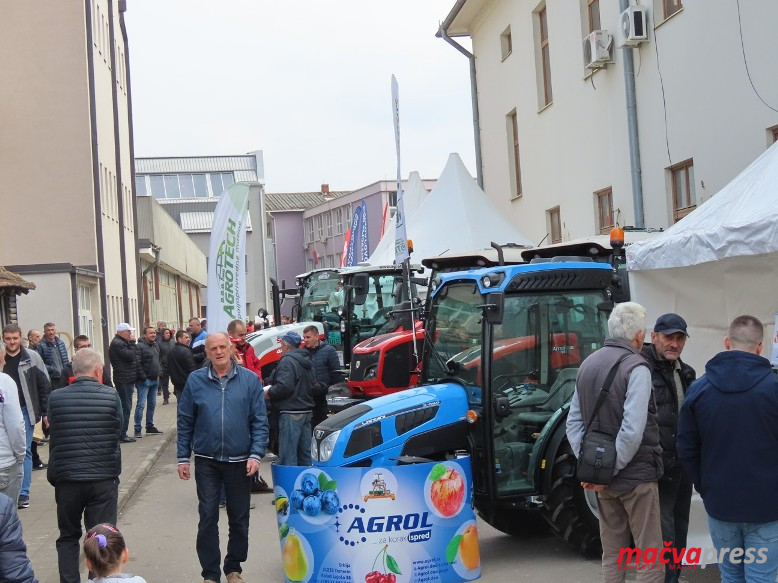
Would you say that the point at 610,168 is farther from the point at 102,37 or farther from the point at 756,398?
the point at 102,37

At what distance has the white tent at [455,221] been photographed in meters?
18.7

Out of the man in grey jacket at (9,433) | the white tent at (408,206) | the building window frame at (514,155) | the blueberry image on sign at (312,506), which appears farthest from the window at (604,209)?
the man in grey jacket at (9,433)

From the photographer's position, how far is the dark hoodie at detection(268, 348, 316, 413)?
404 inches

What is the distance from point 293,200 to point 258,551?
8319cm

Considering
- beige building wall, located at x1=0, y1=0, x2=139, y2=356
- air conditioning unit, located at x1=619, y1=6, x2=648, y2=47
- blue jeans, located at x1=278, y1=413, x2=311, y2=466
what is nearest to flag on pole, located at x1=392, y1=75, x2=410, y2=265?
air conditioning unit, located at x1=619, y1=6, x2=648, y2=47

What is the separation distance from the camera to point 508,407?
7582mm

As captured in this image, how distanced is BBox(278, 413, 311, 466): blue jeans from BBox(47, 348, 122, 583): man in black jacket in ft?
11.2

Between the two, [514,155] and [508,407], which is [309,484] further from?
[514,155]

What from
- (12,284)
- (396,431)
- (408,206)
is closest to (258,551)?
(396,431)

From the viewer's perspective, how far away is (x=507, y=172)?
2352 centimetres

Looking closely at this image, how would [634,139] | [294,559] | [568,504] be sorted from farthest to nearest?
[634,139] < [568,504] < [294,559]

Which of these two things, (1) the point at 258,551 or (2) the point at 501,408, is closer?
(2) the point at 501,408

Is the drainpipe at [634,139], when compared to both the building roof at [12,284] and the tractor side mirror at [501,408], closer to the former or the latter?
the tractor side mirror at [501,408]

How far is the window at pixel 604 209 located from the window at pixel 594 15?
2.84 metres
